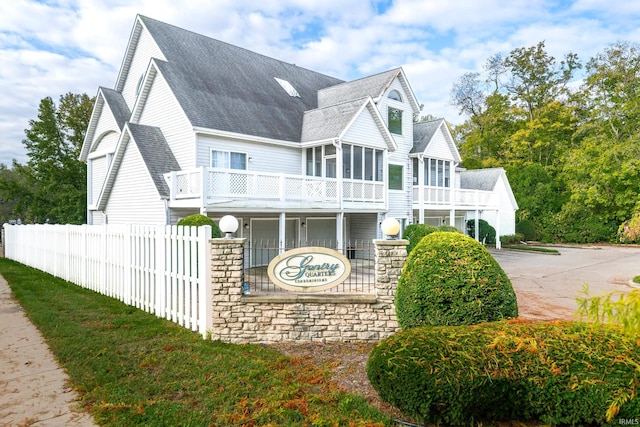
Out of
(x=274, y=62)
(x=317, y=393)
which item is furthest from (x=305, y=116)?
(x=317, y=393)

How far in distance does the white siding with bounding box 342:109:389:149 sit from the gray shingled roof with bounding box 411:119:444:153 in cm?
421

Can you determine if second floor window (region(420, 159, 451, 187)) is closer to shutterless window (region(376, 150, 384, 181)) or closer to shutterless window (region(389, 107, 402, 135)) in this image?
shutterless window (region(389, 107, 402, 135))

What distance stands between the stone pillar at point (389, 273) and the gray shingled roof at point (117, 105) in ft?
51.0

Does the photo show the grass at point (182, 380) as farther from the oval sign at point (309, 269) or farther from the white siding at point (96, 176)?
the white siding at point (96, 176)

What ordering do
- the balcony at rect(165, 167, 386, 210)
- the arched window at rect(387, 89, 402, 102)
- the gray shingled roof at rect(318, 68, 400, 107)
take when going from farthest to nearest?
the arched window at rect(387, 89, 402, 102) < the gray shingled roof at rect(318, 68, 400, 107) < the balcony at rect(165, 167, 386, 210)

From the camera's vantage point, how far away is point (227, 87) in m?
17.1

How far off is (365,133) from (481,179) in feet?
54.4

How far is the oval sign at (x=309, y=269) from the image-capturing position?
6750mm

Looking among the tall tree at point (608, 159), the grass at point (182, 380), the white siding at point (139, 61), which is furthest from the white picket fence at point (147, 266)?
the tall tree at point (608, 159)

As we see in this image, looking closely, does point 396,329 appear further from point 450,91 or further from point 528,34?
point 450,91

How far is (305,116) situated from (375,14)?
5.61 metres

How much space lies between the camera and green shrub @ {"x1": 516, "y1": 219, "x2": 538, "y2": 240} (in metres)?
31.8

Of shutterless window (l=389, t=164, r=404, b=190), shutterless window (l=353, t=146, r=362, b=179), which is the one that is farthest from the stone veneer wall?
shutterless window (l=389, t=164, r=404, b=190)

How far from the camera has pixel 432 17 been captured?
12758 millimetres
